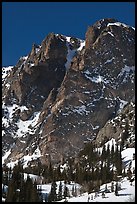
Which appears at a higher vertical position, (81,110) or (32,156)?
(81,110)

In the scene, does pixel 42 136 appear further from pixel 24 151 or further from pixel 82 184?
pixel 82 184

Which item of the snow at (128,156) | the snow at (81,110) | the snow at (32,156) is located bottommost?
the snow at (128,156)

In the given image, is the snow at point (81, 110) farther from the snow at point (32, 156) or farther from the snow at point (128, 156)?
the snow at point (128, 156)

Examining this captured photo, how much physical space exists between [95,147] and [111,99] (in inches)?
3075

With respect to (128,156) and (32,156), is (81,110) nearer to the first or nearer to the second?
(32,156)

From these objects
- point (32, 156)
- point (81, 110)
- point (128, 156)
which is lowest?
point (128, 156)

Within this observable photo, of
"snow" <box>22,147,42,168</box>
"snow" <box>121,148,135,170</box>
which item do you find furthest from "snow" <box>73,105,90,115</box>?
"snow" <box>121,148,135,170</box>

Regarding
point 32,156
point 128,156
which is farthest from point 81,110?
point 128,156

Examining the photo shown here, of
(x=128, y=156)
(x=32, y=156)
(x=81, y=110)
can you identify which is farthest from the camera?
(x=81, y=110)

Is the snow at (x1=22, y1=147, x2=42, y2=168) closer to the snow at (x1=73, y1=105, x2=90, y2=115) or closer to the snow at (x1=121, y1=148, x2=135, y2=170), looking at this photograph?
the snow at (x1=73, y1=105, x2=90, y2=115)

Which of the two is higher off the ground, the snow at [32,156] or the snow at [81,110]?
the snow at [81,110]

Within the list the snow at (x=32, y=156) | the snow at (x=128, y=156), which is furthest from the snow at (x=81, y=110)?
the snow at (x=128, y=156)

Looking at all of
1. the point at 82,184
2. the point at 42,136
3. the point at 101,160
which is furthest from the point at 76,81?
the point at 82,184

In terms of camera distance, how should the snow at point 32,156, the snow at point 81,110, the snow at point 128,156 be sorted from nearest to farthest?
the snow at point 128,156 < the snow at point 32,156 < the snow at point 81,110
